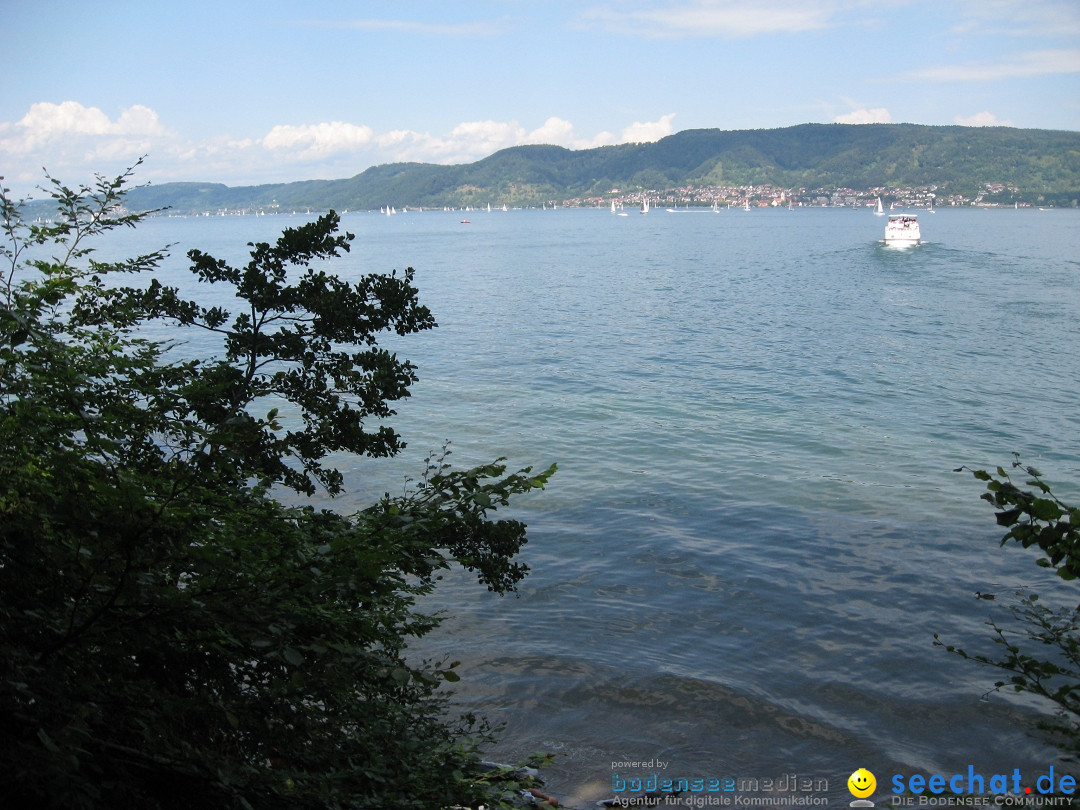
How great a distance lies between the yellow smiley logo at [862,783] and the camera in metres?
8.91

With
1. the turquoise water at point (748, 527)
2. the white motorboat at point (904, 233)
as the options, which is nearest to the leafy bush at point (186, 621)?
the turquoise water at point (748, 527)

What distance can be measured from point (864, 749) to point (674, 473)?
34.3 ft

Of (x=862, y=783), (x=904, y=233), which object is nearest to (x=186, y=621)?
(x=862, y=783)

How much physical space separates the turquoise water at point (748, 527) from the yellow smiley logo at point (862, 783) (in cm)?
16

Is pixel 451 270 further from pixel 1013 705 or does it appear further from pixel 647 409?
pixel 1013 705

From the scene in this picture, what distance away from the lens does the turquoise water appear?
10211 millimetres

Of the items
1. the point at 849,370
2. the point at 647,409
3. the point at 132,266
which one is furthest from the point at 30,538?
the point at 849,370

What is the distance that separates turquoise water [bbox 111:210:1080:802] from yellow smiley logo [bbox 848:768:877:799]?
157 mm

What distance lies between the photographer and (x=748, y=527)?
16.4 meters

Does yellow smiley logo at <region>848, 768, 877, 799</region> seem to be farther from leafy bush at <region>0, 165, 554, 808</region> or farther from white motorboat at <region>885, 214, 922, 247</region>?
white motorboat at <region>885, 214, 922, 247</region>

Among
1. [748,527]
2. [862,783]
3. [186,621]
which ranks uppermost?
[186,621]

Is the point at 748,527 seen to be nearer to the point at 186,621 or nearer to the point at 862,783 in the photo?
the point at 862,783

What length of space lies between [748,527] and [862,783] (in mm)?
7614

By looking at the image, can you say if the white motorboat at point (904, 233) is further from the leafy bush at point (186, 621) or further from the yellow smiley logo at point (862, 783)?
the leafy bush at point (186, 621)
